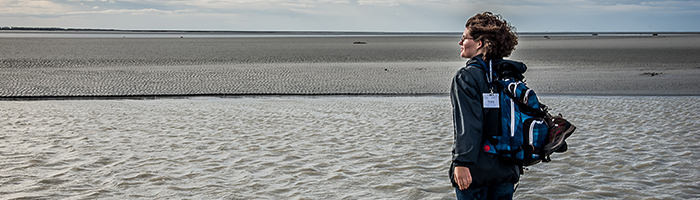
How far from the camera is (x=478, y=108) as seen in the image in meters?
2.32

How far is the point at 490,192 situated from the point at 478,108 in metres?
0.48

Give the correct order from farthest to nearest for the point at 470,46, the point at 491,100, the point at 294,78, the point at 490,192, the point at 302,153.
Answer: the point at 294,78
the point at 302,153
the point at 490,192
the point at 470,46
the point at 491,100

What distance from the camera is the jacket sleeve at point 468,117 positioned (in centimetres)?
232

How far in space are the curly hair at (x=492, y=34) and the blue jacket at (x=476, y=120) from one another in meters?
Answer: 0.05

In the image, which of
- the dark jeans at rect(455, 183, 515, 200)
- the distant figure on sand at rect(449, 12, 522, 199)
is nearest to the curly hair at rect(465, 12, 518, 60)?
the distant figure on sand at rect(449, 12, 522, 199)

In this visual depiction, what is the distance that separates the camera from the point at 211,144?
21.7 ft

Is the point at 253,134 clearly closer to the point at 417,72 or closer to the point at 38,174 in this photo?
the point at 38,174

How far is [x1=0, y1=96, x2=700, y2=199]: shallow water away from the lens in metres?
4.65

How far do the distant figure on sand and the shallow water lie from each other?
2019 millimetres

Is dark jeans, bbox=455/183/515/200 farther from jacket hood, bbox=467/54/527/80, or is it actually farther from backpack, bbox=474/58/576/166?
jacket hood, bbox=467/54/527/80

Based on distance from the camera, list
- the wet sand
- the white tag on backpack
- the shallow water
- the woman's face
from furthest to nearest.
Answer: the wet sand
the shallow water
the woman's face
the white tag on backpack

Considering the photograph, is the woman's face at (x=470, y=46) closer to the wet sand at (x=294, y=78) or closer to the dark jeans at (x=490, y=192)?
the dark jeans at (x=490, y=192)

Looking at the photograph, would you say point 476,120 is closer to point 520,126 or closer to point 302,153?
point 520,126

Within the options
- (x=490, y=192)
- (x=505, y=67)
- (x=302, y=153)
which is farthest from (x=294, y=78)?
(x=505, y=67)
